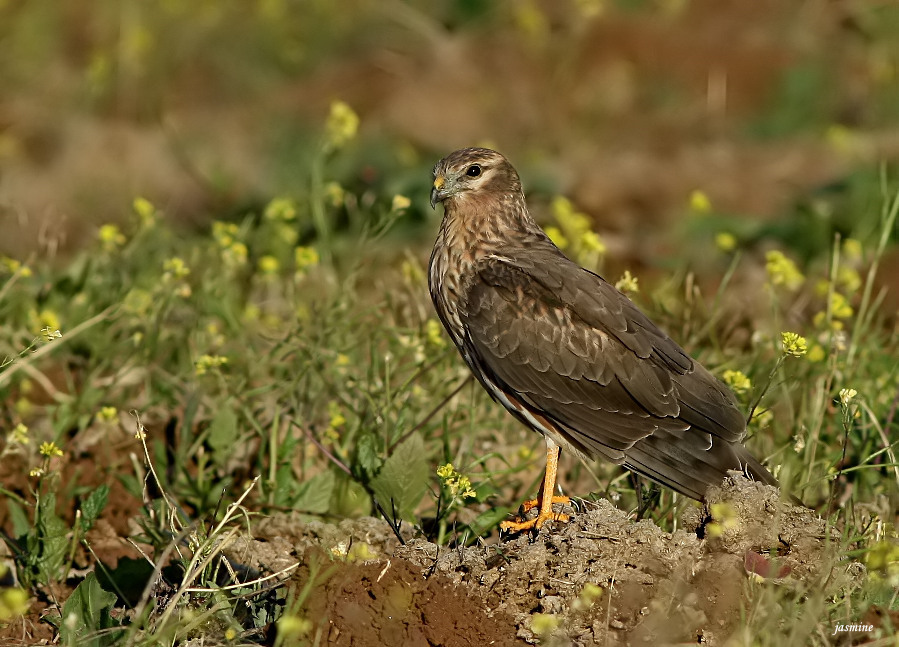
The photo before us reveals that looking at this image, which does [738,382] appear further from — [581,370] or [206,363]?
[206,363]

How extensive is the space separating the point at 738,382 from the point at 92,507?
2695mm

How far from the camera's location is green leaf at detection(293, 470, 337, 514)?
524 cm

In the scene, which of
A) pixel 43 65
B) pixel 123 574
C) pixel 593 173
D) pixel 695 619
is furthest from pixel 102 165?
pixel 695 619

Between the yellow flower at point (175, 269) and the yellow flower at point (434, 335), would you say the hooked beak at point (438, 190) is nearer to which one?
the yellow flower at point (434, 335)

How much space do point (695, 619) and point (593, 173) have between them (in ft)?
22.7

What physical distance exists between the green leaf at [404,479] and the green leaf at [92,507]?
1061mm

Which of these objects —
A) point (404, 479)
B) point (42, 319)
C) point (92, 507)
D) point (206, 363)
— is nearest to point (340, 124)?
point (42, 319)

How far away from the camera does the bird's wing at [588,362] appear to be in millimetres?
4895

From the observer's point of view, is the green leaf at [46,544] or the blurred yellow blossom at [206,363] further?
the blurred yellow blossom at [206,363]

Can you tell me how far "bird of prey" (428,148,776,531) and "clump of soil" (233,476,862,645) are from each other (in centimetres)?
37

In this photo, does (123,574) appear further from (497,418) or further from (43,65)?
(43,65)

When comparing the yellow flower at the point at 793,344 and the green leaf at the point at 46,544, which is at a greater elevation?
the yellow flower at the point at 793,344

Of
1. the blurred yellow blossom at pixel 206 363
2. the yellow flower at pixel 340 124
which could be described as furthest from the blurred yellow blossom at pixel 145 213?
Answer: the blurred yellow blossom at pixel 206 363

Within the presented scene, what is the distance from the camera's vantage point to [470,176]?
5.66m
